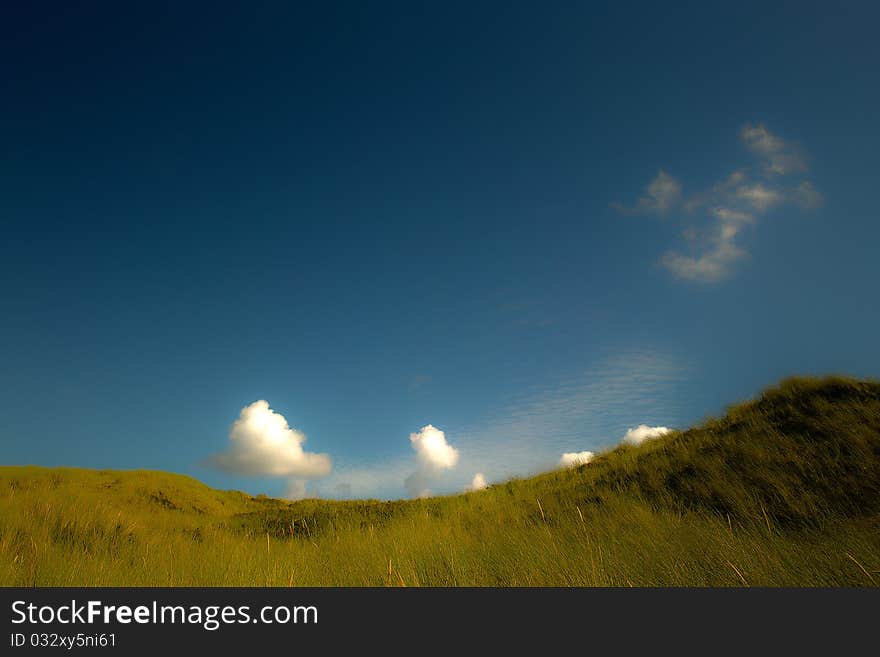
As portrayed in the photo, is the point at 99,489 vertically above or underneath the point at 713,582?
above

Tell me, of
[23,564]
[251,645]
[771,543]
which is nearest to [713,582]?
[771,543]

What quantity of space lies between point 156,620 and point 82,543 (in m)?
6.41

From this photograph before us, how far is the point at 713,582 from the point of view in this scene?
4609 mm

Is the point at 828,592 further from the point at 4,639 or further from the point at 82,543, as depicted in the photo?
the point at 82,543

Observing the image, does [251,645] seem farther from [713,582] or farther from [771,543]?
[771,543]

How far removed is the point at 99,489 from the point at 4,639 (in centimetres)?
1333

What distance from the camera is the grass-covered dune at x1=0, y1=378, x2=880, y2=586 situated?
5191 millimetres

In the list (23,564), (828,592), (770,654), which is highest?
(23,564)

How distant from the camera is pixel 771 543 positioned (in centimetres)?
563

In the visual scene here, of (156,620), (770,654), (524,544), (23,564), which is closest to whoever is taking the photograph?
(770,654)

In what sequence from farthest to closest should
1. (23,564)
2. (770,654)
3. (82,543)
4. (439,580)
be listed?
(82,543) < (439,580) < (23,564) < (770,654)

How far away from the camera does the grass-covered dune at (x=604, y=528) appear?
5191 millimetres

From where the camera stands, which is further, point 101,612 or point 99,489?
point 99,489

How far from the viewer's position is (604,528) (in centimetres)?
741
